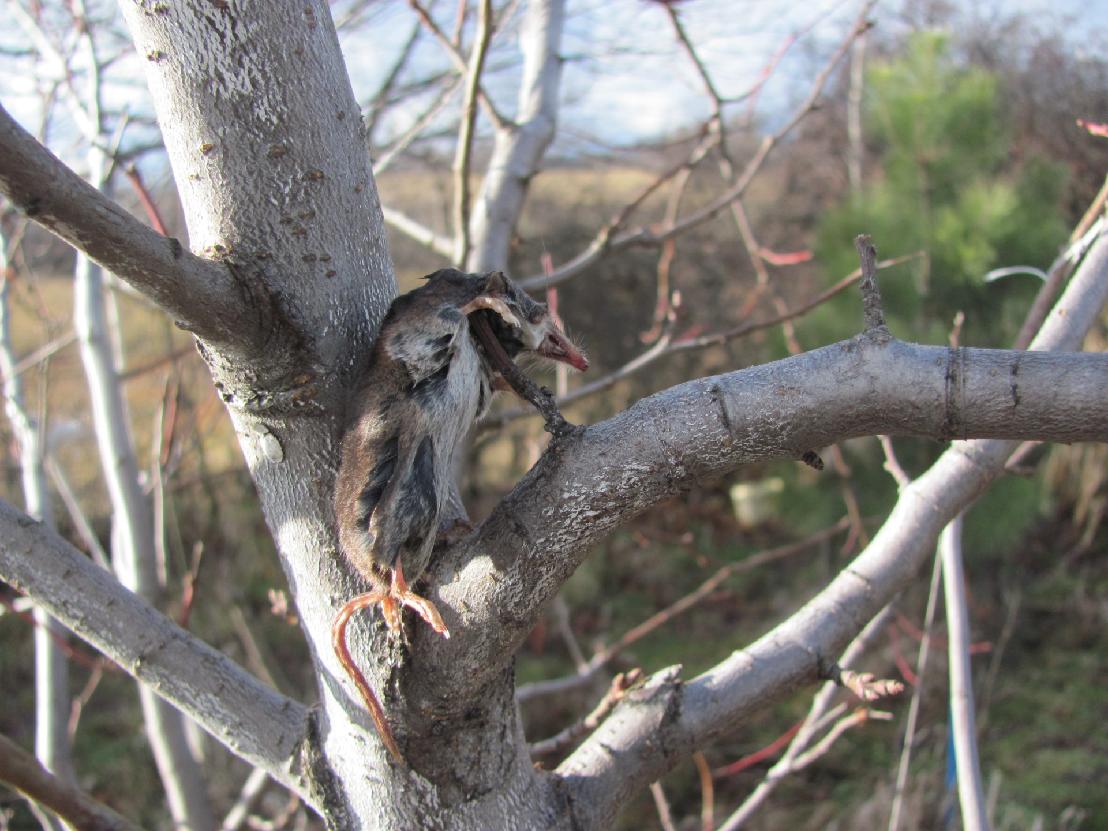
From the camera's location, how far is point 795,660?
1.27m

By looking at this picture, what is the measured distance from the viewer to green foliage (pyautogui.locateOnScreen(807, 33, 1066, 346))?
4863 mm

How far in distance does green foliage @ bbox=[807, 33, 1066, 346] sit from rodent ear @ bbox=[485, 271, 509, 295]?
13.4ft

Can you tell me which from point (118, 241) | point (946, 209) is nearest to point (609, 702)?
point (118, 241)

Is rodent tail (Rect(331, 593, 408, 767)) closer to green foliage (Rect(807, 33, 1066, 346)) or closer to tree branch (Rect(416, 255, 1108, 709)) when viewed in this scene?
tree branch (Rect(416, 255, 1108, 709))

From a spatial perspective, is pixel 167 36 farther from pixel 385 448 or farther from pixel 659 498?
pixel 659 498

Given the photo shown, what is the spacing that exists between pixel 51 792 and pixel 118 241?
0.72 meters

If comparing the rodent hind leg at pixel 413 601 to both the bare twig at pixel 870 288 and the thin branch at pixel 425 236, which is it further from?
the thin branch at pixel 425 236

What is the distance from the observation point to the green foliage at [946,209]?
4863mm

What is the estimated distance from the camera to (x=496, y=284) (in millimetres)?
1072

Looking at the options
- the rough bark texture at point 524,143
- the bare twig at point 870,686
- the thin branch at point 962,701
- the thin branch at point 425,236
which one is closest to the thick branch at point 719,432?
the bare twig at point 870,686

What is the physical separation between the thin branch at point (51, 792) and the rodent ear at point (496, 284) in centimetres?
76

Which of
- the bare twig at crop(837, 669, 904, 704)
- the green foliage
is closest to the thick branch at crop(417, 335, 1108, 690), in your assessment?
the bare twig at crop(837, 669, 904, 704)

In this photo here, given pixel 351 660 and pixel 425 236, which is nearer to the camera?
pixel 351 660

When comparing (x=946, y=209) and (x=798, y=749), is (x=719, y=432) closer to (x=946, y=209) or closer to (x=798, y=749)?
(x=798, y=749)
